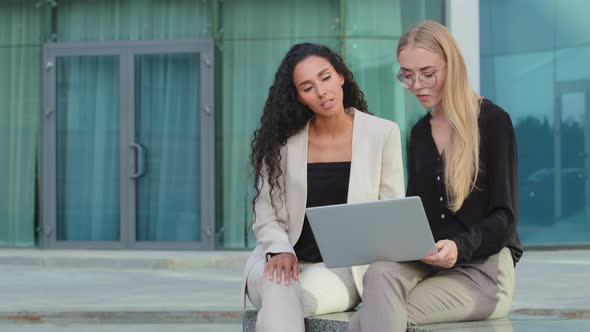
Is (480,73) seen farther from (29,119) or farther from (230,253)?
(29,119)

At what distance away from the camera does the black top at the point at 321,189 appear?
15.4ft

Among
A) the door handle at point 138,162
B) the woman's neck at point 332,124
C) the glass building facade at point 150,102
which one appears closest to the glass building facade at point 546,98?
the glass building facade at point 150,102

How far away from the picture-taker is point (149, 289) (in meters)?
11.6

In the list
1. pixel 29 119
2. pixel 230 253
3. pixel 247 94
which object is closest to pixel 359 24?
pixel 247 94

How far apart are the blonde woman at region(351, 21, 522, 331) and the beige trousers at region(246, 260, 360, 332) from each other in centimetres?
36

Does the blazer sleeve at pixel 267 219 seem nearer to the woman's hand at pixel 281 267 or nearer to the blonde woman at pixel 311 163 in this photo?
the blonde woman at pixel 311 163

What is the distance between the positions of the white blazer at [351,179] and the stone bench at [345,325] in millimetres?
105

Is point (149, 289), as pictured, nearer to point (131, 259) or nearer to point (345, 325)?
point (131, 259)

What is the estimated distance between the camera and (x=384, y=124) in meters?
4.68

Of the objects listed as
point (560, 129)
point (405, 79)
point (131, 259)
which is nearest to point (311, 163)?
point (405, 79)

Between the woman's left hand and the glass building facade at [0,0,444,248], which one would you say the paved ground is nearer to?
the glass building facade at [0,0,444,248]

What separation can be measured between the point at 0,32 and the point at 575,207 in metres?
7.75

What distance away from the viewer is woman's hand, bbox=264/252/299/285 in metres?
4.43

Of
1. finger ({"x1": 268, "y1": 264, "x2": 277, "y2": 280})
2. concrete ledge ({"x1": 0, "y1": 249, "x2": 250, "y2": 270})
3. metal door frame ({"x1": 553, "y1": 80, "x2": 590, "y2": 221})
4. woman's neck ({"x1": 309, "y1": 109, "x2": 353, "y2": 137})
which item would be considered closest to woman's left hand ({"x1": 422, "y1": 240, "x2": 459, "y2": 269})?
finger ({"x1": 268, "y1": 264, "x2": 277, "y2": 280})
